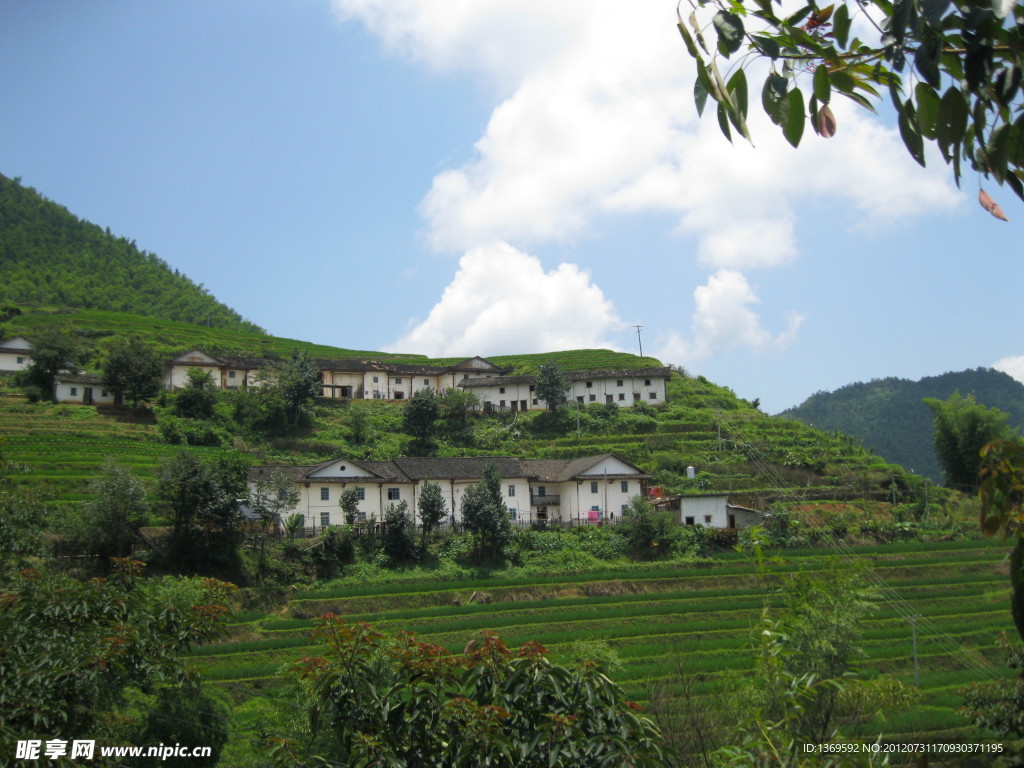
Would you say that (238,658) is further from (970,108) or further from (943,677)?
(970,108)

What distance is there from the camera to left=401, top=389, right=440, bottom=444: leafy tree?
2163 inches

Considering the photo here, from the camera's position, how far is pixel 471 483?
44500 millimetres

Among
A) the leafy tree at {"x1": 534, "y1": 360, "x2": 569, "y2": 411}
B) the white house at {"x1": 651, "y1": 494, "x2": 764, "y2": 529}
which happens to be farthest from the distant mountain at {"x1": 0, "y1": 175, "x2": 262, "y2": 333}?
the white house at {"x1": 651, "y1": 494, "x2": 764, "y2": 529}

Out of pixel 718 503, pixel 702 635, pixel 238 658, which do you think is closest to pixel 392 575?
pixel 238 658

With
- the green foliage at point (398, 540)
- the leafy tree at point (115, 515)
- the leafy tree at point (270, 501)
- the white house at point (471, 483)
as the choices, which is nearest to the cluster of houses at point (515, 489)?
the white house at point (471, 483)

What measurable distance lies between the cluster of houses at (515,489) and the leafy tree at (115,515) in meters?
7.14

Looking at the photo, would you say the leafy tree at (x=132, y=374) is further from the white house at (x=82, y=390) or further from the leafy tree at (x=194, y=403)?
the leafy tree at (x=194, y=403)

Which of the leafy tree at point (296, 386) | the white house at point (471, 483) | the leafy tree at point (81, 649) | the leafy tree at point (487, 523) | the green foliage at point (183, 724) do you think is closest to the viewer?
the leafy tree at point (81, 649)

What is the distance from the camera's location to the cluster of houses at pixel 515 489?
41125 millimetres

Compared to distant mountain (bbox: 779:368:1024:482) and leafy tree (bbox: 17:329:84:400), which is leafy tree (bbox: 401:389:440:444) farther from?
distant mountain (bbox: 779:368:1024:482)

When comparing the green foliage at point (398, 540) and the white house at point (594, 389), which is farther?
the white house at point (594, 389)

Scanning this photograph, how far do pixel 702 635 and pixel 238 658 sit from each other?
15.9 m

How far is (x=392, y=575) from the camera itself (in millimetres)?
35281

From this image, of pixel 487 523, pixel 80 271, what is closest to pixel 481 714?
pixel 487 523
